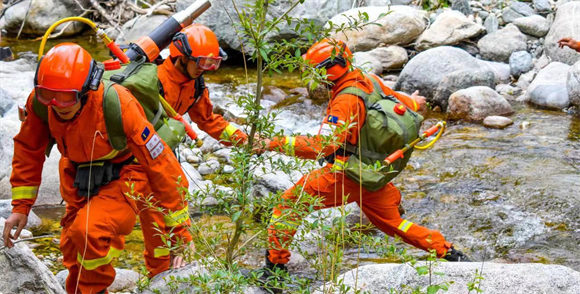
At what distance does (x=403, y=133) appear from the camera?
198 inches

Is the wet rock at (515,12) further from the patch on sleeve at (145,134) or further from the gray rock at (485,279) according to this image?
the patch on sleeve at (145,134)

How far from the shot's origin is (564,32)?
11.5 m

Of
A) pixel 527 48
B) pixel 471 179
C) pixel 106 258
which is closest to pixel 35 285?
pixel 106 258

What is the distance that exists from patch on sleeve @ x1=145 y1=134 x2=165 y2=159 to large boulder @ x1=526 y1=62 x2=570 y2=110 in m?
7.65

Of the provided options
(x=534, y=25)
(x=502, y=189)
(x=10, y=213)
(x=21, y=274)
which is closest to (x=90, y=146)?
(x=21, y=274)

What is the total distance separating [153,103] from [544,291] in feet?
8.88

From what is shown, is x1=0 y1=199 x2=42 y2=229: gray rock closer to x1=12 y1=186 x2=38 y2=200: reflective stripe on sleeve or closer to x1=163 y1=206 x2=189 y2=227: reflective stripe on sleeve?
x1=12 y1=186 x2=38 y2=200: reflective stripe on sleeve

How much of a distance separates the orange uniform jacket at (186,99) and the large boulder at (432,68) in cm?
571

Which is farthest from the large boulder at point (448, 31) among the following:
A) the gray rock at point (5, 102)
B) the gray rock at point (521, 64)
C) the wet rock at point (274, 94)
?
the gray rock at point (5, 102)

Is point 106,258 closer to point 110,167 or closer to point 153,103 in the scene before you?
point 110,167

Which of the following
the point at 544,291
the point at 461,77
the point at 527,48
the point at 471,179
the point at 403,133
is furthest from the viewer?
the point at 527,48

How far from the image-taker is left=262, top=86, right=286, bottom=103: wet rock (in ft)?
37.0

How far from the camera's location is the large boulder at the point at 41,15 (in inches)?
606

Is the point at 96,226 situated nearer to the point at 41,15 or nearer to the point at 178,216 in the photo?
the point at 178,216
